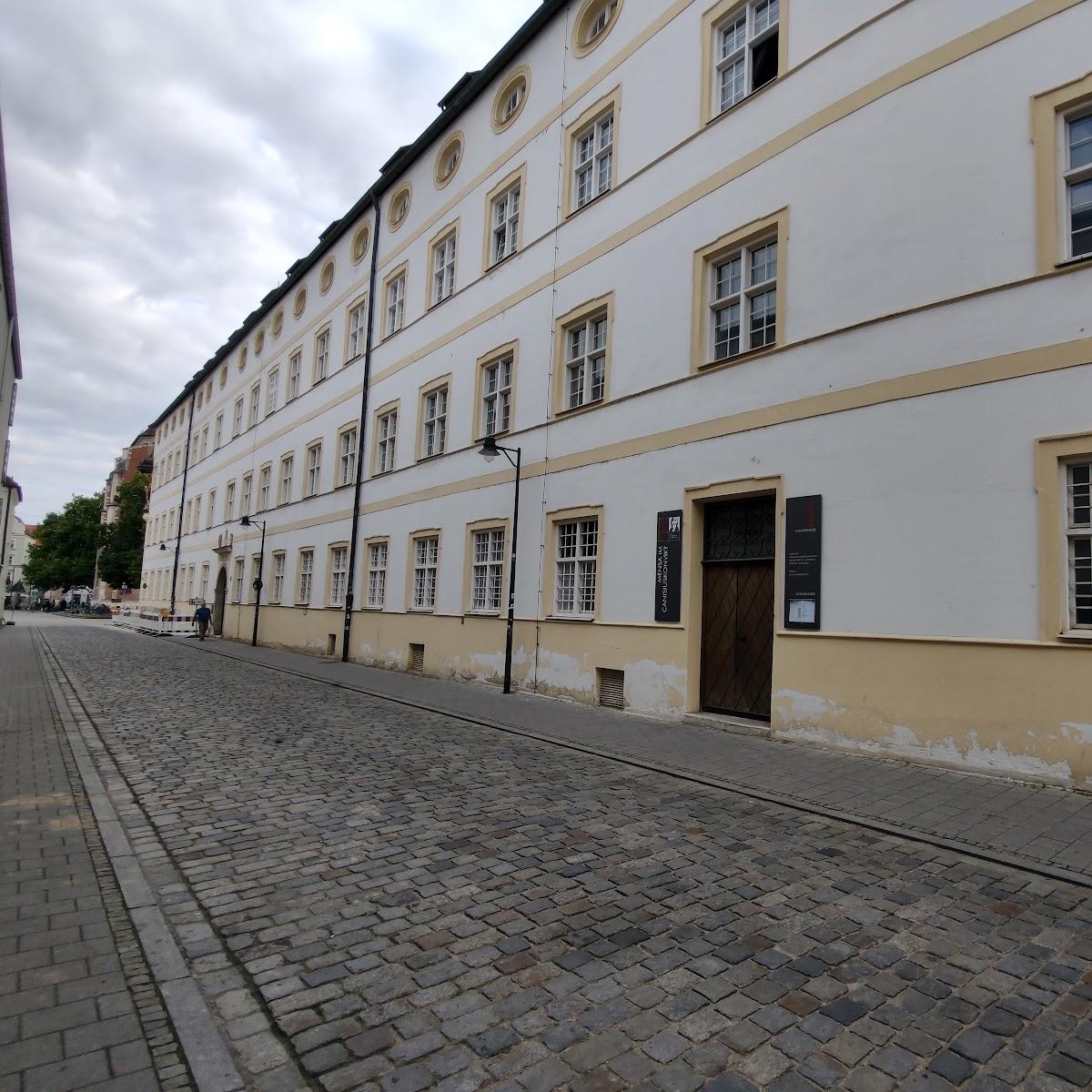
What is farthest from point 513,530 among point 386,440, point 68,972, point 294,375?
point 294,375

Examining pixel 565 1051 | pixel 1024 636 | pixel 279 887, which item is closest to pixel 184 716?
pixel 279 887

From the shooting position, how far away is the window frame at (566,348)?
1384 centimetres

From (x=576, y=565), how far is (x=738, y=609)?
371 centimetres

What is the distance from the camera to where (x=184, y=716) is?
36.6 feet

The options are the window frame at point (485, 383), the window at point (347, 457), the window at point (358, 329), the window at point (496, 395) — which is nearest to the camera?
the window frame at point (485, 383)

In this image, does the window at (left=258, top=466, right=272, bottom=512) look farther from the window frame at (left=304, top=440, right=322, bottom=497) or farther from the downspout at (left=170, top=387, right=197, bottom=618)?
the downspout at (left=170, top=387, right=197, bottom=618)

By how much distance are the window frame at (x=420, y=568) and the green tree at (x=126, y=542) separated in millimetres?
56215

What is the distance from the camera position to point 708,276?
479 inches

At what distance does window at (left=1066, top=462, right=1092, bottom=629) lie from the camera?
301 inches

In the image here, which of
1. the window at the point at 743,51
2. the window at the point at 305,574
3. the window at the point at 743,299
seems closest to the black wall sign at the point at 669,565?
the window at the point at 743,299

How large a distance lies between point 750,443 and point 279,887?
27.9 feet

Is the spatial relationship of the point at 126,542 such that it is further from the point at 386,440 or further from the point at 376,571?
the point at 376,571

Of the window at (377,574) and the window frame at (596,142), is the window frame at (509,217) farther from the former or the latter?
the window at (377,574)

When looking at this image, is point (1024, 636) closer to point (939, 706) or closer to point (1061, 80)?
point (939, 706)
